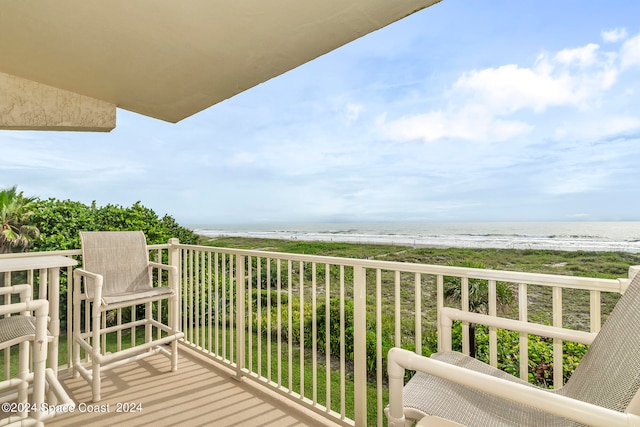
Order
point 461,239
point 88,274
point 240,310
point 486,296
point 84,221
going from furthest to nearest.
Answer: point 461,239
point 486,296
point 84,221
point 240,310
point 88,274

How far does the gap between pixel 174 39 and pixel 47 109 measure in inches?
71.4

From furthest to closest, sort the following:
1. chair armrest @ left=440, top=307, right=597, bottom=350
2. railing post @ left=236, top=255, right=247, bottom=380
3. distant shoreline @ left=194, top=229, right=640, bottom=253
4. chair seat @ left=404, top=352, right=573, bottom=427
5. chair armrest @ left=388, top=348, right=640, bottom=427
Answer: distant shoreline @ left=194, top=229, right=640, bottom=253 → railing post @ left=236, top=255, right=247, bottom=380 → chair armrest @ left=440, top=307, right=597, bottom=350 → chair seat @ left=404, top=352, right=573, bottom=427 → chair armrest @ left=388, top=348, right=640, bottom=427

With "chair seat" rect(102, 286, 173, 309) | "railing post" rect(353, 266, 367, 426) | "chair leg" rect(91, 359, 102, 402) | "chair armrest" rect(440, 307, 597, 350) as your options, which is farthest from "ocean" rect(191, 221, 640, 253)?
"chair armrest" rect(440, 307, 597, 350)

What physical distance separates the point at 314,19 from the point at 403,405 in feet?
6.53

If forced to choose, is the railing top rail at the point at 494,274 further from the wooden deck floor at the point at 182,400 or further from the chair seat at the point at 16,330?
the chair seat at the point at 16,330

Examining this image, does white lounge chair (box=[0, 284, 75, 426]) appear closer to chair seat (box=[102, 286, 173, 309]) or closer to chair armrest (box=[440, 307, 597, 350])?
chair seat (box=[102, 286, 173, 309])

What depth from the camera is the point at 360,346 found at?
2070 millimetres

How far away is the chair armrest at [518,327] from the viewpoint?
51.3 inches

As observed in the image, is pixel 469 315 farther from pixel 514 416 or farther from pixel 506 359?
pixel 506 359

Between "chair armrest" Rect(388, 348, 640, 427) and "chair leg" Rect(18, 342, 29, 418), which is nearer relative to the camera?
"chair armrest" Rect(388, 348, 640, 427)

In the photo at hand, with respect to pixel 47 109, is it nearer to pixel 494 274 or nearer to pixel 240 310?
pixel 240 310

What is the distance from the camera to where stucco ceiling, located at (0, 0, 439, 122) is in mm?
1925

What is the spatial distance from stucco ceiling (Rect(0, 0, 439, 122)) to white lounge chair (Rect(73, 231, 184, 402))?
1.39m

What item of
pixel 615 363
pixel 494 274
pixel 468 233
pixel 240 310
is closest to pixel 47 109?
pixel 240 310
